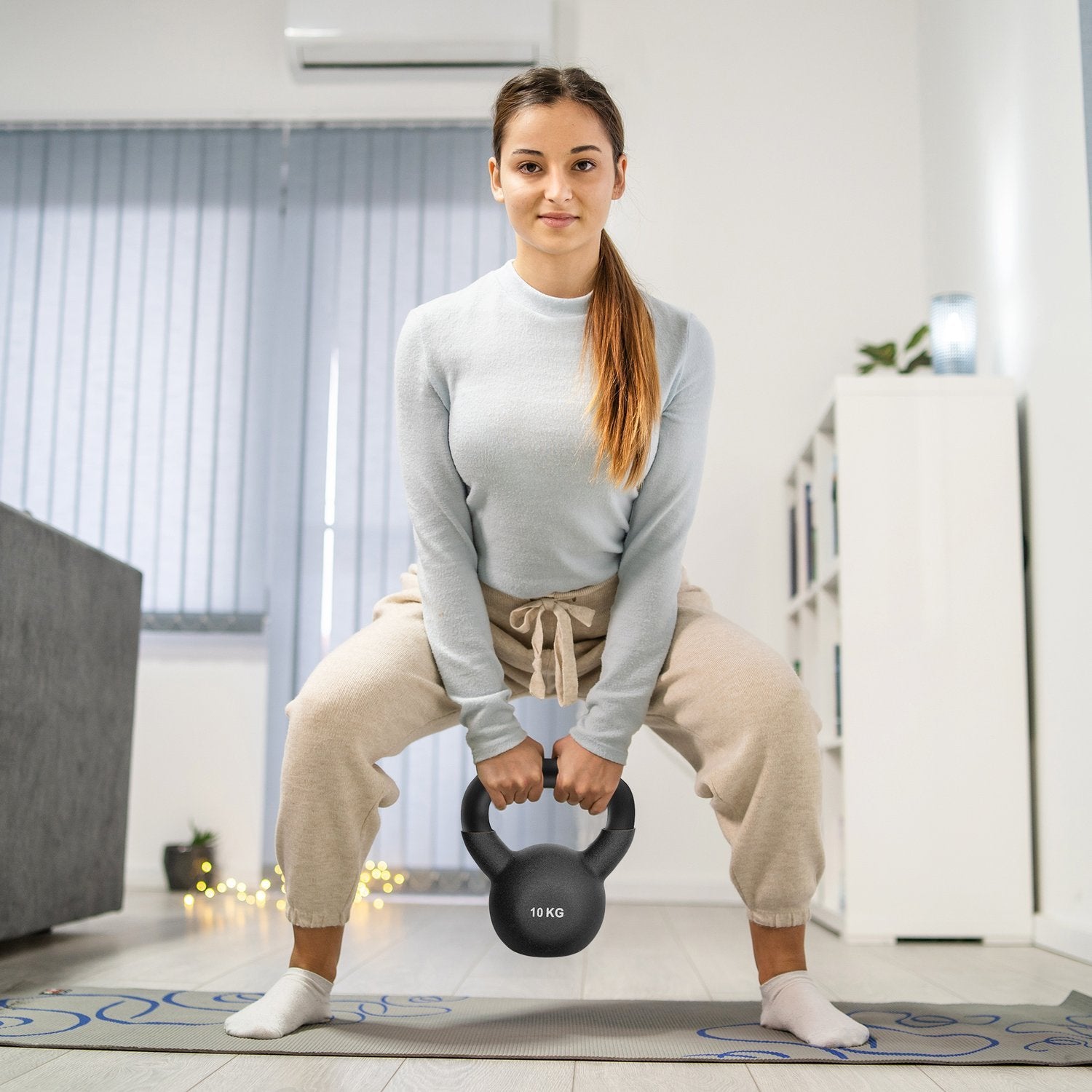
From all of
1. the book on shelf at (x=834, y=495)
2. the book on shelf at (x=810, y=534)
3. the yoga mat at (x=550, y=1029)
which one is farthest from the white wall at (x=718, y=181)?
the yoga mat at (x=550, y=1029)

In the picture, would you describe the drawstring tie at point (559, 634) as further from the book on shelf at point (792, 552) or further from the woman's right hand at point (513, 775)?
the book on shelf at point (792, 552)

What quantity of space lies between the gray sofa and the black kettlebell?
91cm

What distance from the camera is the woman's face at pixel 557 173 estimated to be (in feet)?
4.38

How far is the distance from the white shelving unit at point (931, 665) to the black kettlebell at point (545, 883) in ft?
3.42

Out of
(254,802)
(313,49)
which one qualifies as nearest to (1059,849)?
(254,802)

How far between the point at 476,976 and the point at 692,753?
1.89 ft

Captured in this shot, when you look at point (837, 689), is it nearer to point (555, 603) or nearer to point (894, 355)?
point (894, 355)

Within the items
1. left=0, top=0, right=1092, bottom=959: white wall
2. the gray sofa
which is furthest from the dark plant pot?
the gray sofa

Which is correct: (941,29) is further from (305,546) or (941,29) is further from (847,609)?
(305,546)

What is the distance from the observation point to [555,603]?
1405 mm

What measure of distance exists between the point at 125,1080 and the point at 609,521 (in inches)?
30.3

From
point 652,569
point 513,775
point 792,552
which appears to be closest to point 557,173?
point 652,569

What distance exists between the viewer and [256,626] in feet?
10.2

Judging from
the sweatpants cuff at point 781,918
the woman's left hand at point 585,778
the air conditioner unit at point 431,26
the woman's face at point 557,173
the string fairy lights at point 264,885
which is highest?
the air conditioner unit at point 431,26
